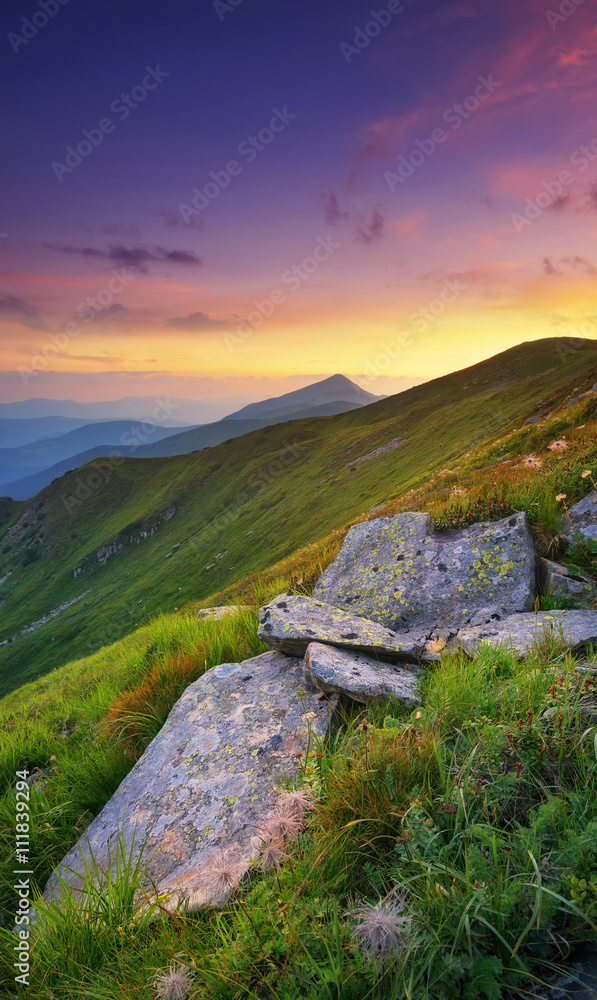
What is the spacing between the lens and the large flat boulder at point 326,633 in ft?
17.5

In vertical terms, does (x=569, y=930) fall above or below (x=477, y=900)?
below

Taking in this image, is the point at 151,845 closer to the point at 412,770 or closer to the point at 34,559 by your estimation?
the point at 412,770

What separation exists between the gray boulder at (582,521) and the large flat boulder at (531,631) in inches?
73.4

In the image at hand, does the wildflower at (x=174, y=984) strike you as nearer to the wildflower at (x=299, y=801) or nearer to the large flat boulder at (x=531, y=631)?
the wildflower at (x=299, y=801)

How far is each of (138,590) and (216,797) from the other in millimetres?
105158

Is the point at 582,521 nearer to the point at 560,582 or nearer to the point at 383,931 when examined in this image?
the point at 560,582

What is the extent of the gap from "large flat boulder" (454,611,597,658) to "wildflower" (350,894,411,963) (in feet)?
8.90

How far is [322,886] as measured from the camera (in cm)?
245

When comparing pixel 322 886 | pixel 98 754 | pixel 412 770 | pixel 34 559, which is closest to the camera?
pixel 322 886

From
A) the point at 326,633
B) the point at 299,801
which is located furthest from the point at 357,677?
the point at 299,801

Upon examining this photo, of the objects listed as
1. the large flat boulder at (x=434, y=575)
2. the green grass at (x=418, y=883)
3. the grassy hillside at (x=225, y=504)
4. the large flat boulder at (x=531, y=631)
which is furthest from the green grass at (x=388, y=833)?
the grassy hillside at (x=225, y=504)

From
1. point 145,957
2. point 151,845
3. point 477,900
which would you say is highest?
point 477,900

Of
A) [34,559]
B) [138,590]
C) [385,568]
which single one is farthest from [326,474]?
[34,559]

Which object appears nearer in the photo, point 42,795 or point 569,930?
point 569,930
